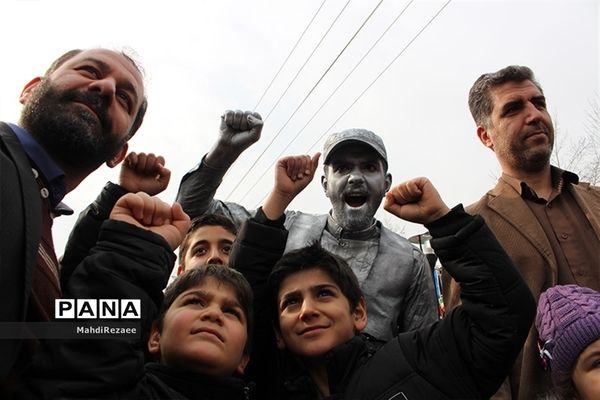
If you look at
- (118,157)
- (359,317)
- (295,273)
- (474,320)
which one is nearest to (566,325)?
(474,320)

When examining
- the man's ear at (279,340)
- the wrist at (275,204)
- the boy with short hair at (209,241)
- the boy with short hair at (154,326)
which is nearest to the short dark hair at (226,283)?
the boy with short hair at (154,326)

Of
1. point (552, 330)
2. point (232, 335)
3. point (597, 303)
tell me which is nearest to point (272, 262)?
point (232, 335)

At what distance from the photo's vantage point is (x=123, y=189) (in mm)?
2234

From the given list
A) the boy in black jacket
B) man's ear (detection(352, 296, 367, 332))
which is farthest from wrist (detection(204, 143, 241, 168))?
man's ear (detection(352, 296, 367, 332))

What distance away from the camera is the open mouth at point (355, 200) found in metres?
2.81

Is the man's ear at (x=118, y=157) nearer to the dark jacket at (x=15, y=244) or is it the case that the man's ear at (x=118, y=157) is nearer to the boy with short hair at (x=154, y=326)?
the boy with short hair at (x=154, y=326)

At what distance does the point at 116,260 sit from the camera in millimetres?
1496

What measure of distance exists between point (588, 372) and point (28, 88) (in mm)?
2508

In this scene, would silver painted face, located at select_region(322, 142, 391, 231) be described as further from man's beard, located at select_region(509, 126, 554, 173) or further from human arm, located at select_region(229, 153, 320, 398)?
man's beard, located at select_region(509, 126, 554, 173)

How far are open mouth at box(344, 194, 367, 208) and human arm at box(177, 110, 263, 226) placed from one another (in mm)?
649

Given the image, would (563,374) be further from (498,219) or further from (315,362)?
(315,362)

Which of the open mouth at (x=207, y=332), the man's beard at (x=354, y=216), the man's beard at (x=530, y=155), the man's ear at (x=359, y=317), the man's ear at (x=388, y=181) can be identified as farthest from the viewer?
the man's ear at (x=388, y=181)

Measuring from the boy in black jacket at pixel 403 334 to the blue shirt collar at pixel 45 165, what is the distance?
0.74m

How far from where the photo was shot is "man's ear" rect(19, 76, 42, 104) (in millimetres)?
2029
